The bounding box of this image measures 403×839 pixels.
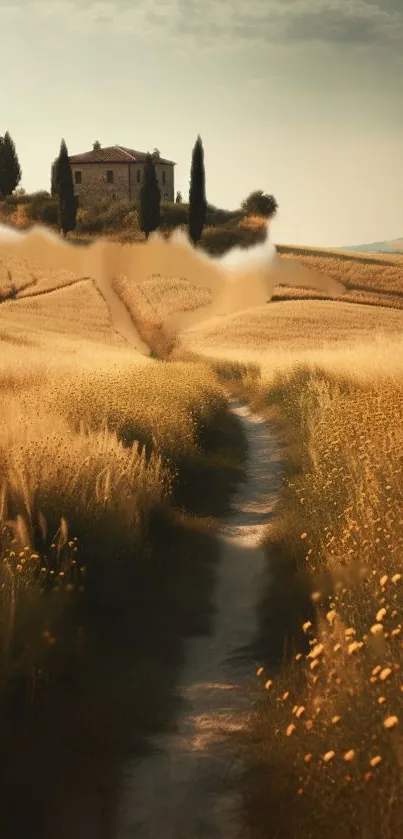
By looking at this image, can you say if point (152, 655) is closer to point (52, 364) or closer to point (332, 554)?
point (332, 554)

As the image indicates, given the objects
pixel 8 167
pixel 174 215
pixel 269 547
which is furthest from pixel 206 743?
pixel 8 167

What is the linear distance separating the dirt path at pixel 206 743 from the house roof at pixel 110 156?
286 ft

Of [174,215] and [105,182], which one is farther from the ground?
[105,182]

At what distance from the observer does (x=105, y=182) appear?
91812 mm

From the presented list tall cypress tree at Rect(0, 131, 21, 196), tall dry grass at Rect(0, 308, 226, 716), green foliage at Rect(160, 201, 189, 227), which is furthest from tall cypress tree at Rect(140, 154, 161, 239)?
tall dry grass at Rect(0, 308, 226, 716)

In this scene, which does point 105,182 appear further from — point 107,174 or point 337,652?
point 337,652

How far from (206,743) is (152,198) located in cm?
7348

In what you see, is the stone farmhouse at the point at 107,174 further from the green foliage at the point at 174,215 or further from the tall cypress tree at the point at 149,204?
the tall cypress tree at the point at 149,204

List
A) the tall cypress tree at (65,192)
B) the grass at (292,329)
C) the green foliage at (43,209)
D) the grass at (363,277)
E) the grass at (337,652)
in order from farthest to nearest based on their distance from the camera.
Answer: the green foliage at (43,209) < the tall cypress tree at (65,192) < the grass at (363,277) < the grass at (292,329) < the grass at (337,652)

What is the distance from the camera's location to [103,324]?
4653 centimetres

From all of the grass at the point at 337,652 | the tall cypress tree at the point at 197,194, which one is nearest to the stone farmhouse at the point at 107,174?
the tall cypress tree at the point at 197,194

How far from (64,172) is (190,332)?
102 feet

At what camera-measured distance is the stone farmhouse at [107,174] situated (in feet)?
299

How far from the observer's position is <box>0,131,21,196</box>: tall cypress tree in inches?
3322
